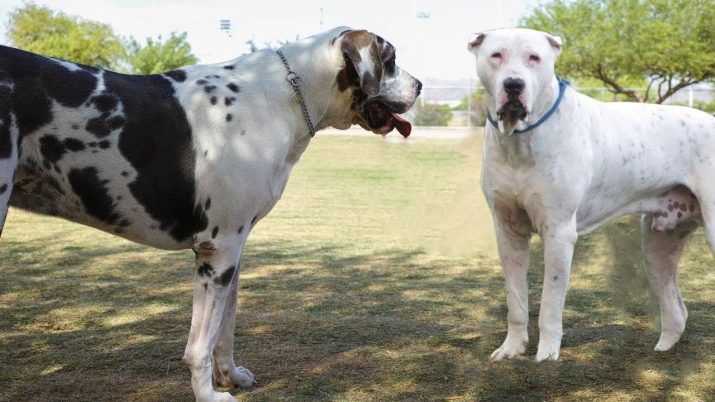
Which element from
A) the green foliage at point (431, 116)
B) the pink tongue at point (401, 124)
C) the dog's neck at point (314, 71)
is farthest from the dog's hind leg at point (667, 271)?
the green foliage at point (431, 116)

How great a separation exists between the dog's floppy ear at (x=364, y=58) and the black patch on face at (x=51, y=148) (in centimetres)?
151

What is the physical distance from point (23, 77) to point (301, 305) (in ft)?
13.5

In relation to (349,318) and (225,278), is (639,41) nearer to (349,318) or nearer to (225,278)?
(349,318)

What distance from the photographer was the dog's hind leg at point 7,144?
13.3ft

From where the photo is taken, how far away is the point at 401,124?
17.0ft

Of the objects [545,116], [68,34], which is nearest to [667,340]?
[545,116]

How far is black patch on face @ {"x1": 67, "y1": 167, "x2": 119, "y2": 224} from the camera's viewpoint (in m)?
4.31

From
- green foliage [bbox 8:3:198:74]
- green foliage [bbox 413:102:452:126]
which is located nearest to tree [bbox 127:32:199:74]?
green foliage [bbox 8:3:198:74]

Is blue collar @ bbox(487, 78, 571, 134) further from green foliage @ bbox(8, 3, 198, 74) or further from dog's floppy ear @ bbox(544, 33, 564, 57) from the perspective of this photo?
green foliage @ bbox(8, 3, 198, 74)

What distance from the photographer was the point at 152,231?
456cm

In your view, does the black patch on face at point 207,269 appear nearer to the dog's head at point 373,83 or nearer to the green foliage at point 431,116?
the dog's head at point 373,83

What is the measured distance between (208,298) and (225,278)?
0.13m

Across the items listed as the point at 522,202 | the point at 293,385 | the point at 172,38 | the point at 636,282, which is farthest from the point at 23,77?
the point at 172,38

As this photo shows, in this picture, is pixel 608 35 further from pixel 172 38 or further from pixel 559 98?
pixel 172 38
